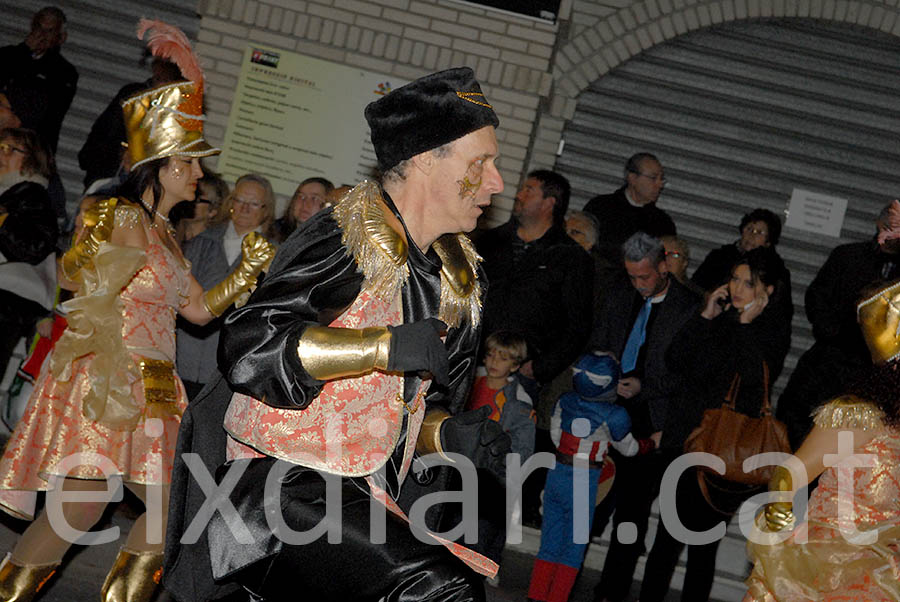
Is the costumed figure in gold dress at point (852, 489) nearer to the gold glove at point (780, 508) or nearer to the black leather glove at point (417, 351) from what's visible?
the gold glove at point (780, 508)

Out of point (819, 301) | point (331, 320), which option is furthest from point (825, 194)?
point (331, 320)

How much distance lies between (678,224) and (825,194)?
1.27 meters

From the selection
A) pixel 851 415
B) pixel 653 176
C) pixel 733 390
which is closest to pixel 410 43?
pixel 653 176

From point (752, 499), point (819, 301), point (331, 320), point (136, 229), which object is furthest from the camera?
point (819, 301)

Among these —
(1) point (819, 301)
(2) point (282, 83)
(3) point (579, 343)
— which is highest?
(2) point (282, 83)

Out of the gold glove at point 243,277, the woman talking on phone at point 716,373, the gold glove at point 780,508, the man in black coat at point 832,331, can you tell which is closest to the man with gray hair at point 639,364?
the woman talking on phone at point 716,373

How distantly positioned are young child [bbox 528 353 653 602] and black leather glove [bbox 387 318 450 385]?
3428mm

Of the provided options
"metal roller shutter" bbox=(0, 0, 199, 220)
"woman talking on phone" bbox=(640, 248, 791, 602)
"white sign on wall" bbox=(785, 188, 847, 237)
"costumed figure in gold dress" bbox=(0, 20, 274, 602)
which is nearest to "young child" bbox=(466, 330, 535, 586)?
"woman talking on phone" bbox=(640, 248, 791, 602)

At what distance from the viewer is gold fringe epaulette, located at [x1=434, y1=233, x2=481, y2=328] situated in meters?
3.27

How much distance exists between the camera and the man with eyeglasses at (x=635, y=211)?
7555mm

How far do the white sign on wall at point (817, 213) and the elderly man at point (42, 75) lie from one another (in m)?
5.98

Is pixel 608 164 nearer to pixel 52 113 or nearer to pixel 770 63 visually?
pixel 770 63

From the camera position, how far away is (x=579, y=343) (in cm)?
645

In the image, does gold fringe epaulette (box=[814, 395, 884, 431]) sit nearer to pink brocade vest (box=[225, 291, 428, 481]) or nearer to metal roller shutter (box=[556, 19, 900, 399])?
pink brocade vest (box=[225, 291, 428, 481])
